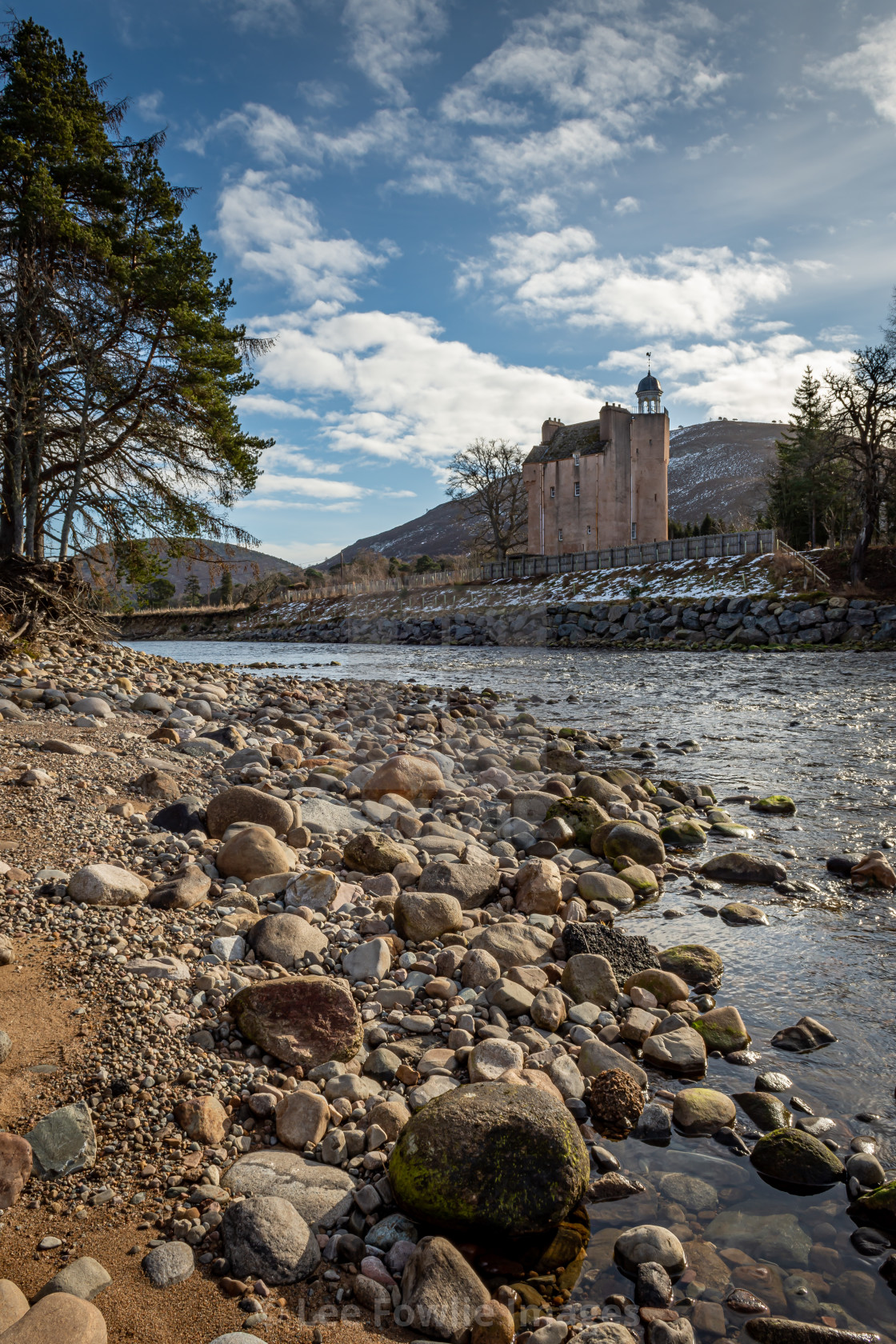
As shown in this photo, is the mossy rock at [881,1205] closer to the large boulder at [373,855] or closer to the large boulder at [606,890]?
the large boulder at [606,890]

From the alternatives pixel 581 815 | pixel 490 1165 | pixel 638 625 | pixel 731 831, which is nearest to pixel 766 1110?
pixel 490 1165

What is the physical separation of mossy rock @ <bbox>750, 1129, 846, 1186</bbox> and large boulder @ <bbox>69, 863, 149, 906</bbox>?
2.90 m

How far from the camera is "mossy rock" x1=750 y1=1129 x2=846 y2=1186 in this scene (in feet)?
8.18

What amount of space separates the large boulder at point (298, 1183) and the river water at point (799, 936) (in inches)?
29.2

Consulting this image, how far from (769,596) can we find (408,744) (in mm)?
25169

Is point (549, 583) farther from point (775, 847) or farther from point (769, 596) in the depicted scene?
point (775, 847)

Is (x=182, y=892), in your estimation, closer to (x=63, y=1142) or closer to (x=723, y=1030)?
(x=63, y=1142)

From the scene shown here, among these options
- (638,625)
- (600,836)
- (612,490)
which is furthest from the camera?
(612,490)

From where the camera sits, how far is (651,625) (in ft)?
107

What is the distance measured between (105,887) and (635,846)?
11.9 ft

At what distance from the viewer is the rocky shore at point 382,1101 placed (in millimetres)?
1956

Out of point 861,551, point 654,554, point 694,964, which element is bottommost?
point 694,964

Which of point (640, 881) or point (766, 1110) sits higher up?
point (640, 881)

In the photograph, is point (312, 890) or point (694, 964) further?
point (312, 890)
